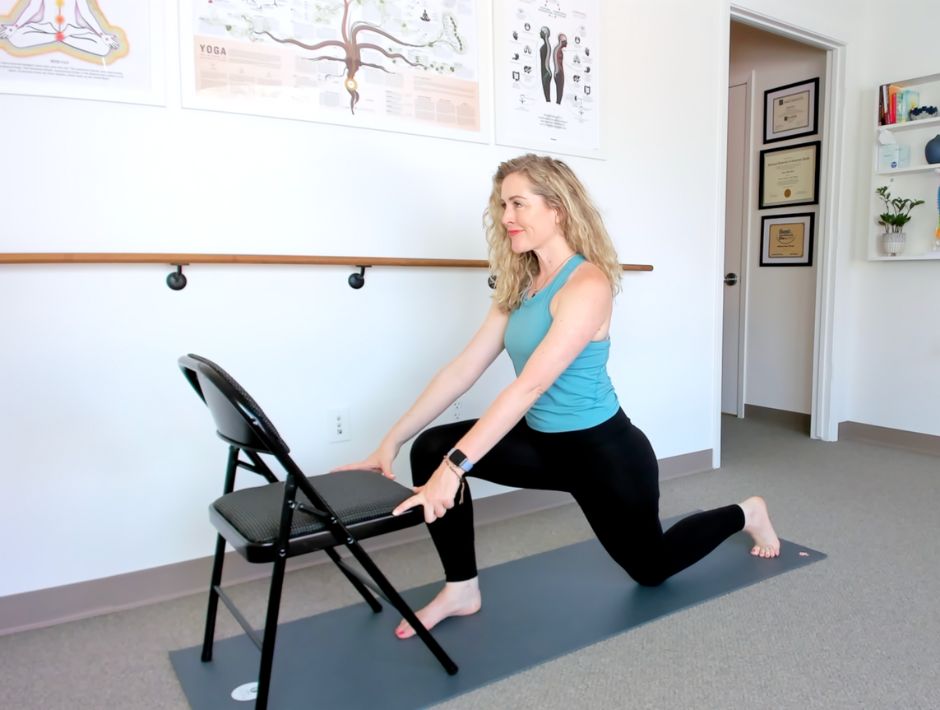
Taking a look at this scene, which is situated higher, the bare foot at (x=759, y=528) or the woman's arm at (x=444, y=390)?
the woman's arm at (x=444, y=390)

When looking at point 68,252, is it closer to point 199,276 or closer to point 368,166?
point 199,276

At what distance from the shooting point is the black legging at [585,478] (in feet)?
5.47

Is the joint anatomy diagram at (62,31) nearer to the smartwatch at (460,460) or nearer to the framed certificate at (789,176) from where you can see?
the smartwatch at (460,460)

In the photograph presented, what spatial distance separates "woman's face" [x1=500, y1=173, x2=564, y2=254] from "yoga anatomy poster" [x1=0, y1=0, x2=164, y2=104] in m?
1.00

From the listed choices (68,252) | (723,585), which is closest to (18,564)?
(68,252)

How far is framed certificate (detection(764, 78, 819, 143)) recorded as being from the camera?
3.91 m

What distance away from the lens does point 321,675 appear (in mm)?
1524

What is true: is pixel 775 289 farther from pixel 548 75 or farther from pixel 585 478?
pixel 585 478

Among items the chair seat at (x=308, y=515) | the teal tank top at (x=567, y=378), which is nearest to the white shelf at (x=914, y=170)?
the teal tank top at (x=567, y=378)

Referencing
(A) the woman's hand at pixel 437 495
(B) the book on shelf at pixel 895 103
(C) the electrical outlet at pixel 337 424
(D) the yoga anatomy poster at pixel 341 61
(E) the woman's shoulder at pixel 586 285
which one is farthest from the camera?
(B) the book on shelf at pixel 895 103

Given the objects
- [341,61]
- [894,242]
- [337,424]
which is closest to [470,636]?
[337,424]

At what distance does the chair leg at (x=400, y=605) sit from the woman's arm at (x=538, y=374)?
4.7 inches

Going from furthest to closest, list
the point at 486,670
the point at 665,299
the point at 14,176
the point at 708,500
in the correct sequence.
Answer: the point at 665,299
the point at 708,500
the point at 14,176
the point at 486,670

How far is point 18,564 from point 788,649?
6.28 ft
